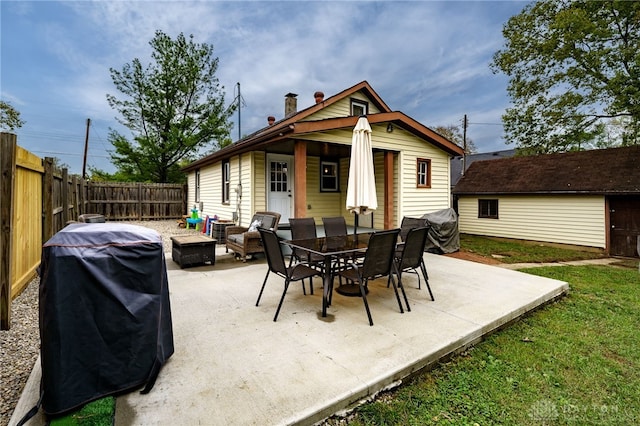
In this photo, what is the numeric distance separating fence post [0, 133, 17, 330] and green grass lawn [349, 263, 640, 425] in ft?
11.5

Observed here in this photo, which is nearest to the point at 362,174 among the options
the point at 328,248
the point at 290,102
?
the point at 328,248

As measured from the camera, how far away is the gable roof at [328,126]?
6254 millimetres

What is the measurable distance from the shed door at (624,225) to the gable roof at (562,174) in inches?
17.2

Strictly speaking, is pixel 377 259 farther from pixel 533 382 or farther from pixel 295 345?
pixel 533 382

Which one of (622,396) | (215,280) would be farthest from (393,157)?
(622,396)

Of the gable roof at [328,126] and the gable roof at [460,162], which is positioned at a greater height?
the gable roof at [460,162]

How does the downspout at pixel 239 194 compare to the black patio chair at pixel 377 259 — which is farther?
the downspout at pixel 239 194

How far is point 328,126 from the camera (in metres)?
6.62

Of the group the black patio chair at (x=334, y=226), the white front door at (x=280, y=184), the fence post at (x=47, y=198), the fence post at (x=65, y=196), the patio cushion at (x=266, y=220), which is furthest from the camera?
the white front door at (x=280, y=184)

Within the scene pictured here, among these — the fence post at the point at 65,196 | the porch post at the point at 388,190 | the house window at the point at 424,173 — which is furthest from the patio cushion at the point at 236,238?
the house window at the point at 424,173

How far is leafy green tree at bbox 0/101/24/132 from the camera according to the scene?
14.9 metres

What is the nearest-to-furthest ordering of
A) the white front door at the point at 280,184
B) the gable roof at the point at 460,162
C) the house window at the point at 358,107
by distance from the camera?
the white front door at the point at 280,184 < the house window at the point at 358,107 < the gable roof at the point at 460,162

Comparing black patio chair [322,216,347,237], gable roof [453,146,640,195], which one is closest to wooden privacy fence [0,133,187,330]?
black patio chair [322,216,347,237]

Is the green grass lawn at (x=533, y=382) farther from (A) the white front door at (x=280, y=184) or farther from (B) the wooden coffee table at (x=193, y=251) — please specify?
(A) the white front door at (x=280, y=184)
